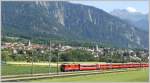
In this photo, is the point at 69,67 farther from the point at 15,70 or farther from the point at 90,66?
the point at 15,70

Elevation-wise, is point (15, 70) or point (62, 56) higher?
point (62, 56)

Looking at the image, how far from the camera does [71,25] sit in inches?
5561

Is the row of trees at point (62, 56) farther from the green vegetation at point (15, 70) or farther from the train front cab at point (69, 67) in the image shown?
the train front cab at point (69, 67)

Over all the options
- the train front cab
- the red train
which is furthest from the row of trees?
the red train

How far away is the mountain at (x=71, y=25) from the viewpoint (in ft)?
321

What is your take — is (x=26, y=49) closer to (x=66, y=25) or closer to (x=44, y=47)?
(x=44, y=47)

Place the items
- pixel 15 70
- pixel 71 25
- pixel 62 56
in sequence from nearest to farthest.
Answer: pixel 15 70 → pixel 62 56 → pixel 71 25

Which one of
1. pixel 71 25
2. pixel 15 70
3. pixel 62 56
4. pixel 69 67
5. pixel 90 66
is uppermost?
pixel 71 25

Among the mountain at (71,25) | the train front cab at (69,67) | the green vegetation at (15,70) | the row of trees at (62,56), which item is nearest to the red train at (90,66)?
the train front cab at (69,67)

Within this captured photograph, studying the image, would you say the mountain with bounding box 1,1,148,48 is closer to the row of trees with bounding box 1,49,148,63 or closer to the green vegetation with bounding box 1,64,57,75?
the row of trees with bounding box 1,49,148,63

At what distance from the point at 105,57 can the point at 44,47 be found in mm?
13269

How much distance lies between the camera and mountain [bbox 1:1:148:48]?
3847 inches

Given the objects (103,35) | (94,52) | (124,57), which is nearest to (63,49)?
(94,52)

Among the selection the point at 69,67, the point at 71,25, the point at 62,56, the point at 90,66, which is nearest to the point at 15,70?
the point at 69,67
